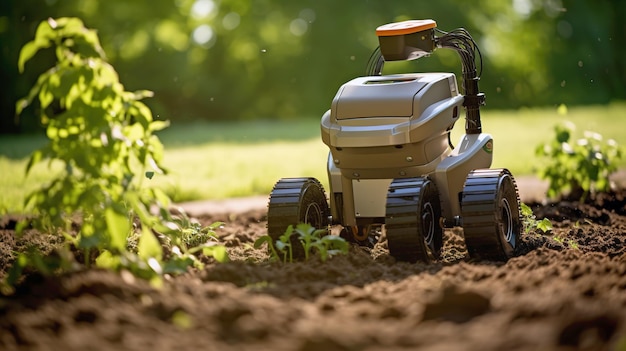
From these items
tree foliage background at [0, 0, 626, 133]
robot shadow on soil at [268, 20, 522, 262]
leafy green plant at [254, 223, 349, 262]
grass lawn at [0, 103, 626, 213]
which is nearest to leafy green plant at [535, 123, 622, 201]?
grass lawn at [0, 103, 626, 213]

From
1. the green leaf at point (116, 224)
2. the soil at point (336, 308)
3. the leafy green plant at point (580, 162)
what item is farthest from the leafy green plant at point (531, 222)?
the green leaf at point (116, 224)

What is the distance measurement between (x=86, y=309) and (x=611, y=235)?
12.2ft

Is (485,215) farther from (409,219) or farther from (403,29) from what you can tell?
(403,29)

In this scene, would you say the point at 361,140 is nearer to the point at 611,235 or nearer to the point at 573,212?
the point at 611,235

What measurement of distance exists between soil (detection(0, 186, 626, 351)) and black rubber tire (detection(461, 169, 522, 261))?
126 millimetres

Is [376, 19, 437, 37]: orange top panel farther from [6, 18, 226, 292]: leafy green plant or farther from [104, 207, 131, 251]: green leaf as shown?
[104, 207, 131, 251]: green leaf

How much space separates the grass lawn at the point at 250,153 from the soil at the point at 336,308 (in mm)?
1670

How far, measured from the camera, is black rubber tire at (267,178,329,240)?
4.84 m

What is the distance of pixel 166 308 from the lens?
307 centimetres

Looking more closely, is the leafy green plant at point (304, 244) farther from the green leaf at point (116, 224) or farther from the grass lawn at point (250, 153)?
the green leaf at point (116, 224)

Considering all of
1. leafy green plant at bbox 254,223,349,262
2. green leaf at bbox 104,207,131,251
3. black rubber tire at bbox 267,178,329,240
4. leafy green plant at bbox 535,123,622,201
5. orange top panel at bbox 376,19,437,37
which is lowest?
leafy green plant at bbox 535,123,622,201

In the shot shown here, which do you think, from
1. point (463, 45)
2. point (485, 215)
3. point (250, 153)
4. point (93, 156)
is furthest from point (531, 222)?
point (250, 153)

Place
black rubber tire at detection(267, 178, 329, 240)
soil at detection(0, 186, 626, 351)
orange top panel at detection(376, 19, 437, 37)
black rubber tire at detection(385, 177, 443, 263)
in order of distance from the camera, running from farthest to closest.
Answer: orange top panel at detection(376, 19, 437, 37), black rubber tire at detection(267, 178, 329, 240), black rubber tire at detection(385, 177, 443, 263), soil at detection(0, 186, 626, 351)

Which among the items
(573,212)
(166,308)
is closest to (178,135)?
(573,212)
